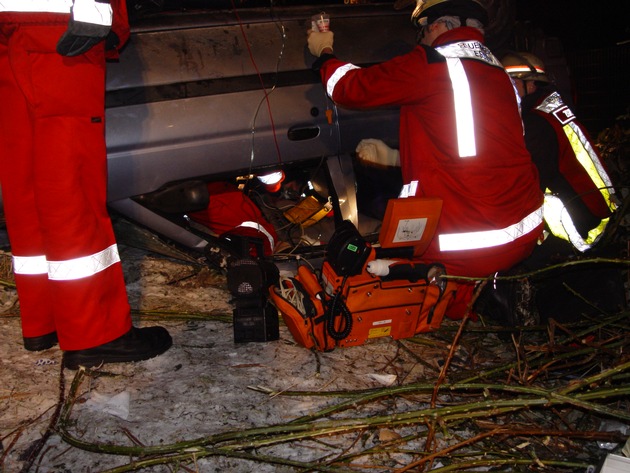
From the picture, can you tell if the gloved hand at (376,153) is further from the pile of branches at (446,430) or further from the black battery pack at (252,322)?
the pile of branches at (446,430)

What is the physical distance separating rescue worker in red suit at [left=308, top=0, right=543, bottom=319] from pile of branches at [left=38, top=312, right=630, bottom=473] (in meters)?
0.69

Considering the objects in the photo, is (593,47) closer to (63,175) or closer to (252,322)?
(252,322)

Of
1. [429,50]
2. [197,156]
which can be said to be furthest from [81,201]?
[429,50]

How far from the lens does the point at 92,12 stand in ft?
6.79

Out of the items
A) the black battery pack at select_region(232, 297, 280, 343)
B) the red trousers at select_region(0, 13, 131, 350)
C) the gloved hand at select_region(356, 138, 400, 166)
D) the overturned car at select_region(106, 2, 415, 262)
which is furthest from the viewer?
the gloved hand at select_region(356, 138, 400, 166)

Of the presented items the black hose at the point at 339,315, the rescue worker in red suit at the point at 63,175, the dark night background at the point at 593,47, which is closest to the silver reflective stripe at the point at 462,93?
the black hose at the point at 339,315

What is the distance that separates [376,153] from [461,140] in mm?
758

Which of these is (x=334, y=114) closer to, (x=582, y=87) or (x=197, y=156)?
(x=197, y=156)

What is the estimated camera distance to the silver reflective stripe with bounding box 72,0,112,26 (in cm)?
204

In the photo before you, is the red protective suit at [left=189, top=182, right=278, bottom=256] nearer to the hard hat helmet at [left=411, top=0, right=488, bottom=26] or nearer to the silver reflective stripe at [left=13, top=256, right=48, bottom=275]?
the silver reflective stripe at [left=13, top=256, right=48, bottom=275]

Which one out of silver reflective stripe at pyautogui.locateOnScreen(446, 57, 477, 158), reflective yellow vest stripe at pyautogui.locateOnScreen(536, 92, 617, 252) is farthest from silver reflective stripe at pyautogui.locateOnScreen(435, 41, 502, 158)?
reflective yellow vest stripe at pyautogui.locateOnScreen(536, 92, 617, 252)

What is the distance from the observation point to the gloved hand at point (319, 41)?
3186mm

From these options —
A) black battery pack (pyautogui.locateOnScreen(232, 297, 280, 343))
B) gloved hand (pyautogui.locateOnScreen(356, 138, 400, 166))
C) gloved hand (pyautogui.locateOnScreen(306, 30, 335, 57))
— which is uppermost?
gloved hand (pyautogui.locateOnScreen(306, 30, 335, 57))

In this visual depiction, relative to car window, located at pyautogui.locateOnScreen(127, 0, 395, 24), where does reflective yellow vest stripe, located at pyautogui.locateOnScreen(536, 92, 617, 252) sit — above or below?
below
